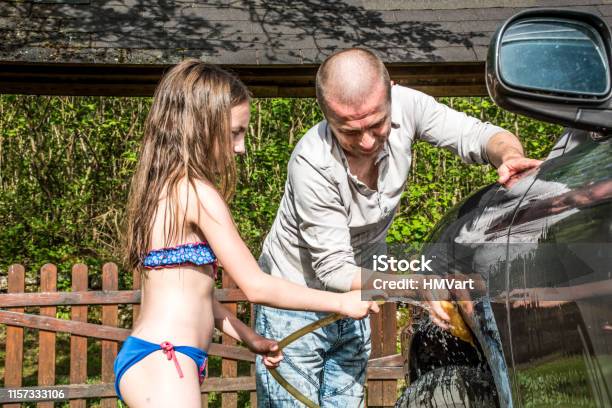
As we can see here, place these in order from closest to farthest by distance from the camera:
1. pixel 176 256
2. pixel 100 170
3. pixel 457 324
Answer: pixel 457 324 < pixel 176 256 < pixel 100 170

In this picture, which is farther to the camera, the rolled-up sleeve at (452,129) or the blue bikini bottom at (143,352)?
the rolled-up sleeve at (452,129)

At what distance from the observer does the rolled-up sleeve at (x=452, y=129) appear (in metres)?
3.05

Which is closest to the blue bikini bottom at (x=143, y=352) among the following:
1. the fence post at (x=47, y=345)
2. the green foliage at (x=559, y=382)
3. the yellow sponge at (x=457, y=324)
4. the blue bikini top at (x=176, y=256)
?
the blue bikini top at (x=176, y=256)

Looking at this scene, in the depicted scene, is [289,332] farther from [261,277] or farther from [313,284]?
[261,277]

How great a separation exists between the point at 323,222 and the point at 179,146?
2.00 ft

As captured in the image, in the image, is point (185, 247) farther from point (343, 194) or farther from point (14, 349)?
point (14, 349)

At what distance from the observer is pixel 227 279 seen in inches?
245

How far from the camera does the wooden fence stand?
6156mm

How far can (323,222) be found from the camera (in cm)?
305

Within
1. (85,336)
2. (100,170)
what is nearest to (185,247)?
(85,336)

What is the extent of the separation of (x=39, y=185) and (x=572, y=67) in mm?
8319

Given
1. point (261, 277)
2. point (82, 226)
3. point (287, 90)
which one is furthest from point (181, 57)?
point (261, 277)

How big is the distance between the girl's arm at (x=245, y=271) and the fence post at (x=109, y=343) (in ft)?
11.9

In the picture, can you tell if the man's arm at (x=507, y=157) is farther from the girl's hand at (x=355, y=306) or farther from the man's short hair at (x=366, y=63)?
the girl's hand at (x=355, y=306)
